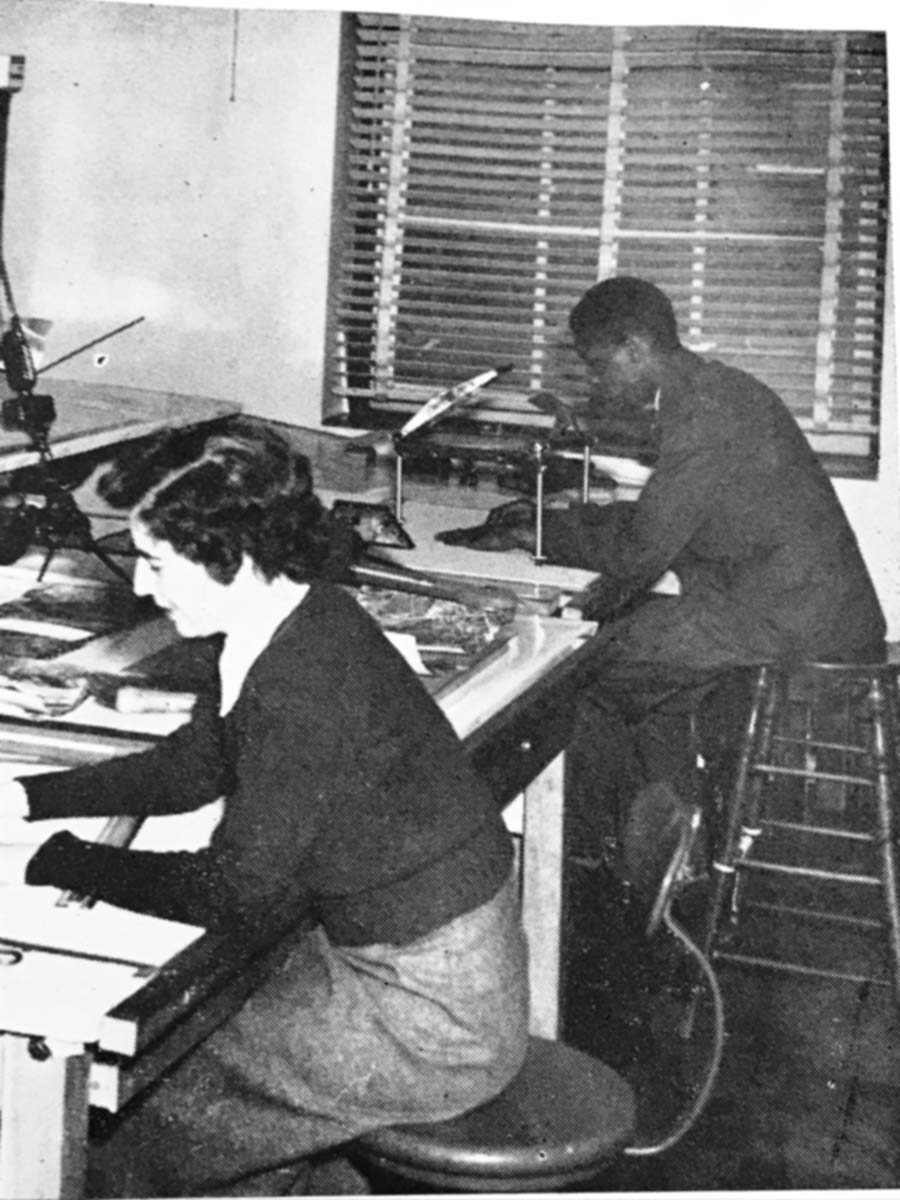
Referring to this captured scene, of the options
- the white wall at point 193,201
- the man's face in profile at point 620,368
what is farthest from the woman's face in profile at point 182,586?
the white wall at point 193,201

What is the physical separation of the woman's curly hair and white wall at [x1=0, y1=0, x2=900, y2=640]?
6.90 feet

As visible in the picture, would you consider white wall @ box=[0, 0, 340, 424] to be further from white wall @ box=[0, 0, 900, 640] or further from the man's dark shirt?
the man's dark shirt

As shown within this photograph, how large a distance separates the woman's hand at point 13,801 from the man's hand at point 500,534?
4.92ft

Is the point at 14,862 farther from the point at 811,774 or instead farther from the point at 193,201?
the point at 193,201

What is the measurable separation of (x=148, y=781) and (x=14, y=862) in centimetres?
19

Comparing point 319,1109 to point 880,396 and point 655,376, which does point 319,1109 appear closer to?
point 655,376

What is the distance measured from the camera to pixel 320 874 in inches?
54.3

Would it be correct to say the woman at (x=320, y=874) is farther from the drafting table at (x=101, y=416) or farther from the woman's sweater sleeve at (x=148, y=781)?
the drafting table at (x=101, y=416)

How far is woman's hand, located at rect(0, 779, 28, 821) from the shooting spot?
1.42 m

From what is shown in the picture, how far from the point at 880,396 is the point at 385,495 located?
1137 millimetres

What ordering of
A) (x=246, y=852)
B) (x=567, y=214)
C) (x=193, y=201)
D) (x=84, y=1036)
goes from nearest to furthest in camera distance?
(x=84, y=1036) → (x=246, y=852) → (x=567, y=214) → (x=193, y=201)

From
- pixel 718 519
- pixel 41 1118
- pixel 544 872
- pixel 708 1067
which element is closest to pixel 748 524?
pixel 718 519

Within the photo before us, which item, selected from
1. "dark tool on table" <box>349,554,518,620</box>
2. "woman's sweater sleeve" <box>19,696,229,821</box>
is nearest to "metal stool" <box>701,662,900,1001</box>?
"dark tool on table" <box>349,554,518,620</box>

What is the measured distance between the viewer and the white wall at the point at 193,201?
11.3 ft
